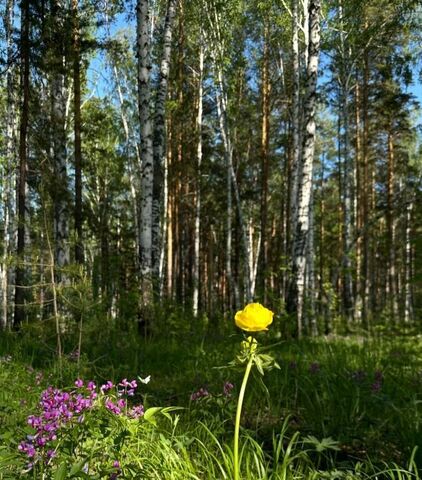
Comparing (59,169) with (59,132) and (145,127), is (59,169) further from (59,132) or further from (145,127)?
(145,127)

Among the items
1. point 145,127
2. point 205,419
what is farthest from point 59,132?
point 205,419

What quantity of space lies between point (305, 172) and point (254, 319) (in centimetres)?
653

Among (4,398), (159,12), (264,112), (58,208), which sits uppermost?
(159,12)

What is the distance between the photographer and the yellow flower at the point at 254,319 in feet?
4.40

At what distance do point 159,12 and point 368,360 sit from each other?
54.7ft

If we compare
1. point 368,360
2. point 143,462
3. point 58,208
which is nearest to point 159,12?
point 58,208

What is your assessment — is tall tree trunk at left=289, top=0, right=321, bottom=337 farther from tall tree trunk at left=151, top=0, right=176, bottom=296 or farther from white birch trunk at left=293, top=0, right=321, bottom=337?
tall tree trunk at left=151, top=0, right=176, bottom=296

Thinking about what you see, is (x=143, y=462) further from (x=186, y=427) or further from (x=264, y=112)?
(x=264, y=112)

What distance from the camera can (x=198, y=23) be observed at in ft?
50.2

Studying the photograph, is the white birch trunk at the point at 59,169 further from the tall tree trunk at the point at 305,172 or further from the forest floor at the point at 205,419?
the tall tree trunk at the point at 305,172

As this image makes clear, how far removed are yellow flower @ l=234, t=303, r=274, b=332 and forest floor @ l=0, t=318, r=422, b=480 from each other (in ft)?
0.43

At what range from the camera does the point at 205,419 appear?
279cm

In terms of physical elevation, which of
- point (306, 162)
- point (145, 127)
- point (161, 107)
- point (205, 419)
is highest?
point (161, 107)

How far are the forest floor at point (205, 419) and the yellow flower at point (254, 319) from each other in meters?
0.13
